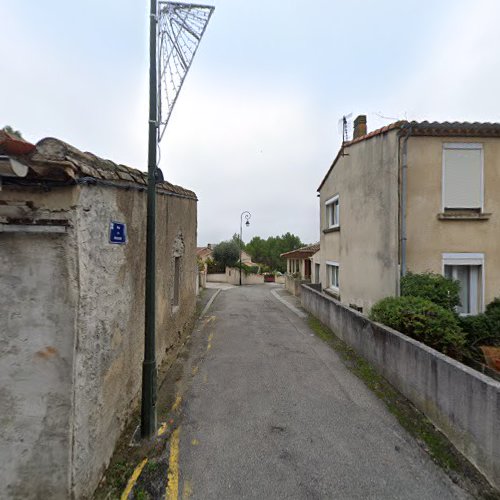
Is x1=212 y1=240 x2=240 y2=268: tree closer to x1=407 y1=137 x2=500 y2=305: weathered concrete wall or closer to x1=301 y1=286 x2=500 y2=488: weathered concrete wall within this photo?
x1=407 y1=137 x2=500 y2=305: weathered concrete wall

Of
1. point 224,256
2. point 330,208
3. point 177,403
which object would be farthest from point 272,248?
point 177,403

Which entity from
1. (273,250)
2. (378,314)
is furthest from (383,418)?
(273,250)

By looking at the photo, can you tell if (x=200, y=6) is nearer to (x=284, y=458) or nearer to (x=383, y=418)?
(x=284, y=458)

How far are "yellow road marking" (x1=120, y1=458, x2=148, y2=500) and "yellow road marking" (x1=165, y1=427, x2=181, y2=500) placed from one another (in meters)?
0.34

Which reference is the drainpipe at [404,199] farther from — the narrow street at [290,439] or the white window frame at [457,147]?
the narrow street at [290,439]

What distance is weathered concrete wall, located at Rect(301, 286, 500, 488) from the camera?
350 cm

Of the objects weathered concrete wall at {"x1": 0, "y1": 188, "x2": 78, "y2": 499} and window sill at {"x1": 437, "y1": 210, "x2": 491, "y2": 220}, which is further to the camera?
window sill at {"x1": 437, "y1": 210, "x2": 491, "y2": 220}

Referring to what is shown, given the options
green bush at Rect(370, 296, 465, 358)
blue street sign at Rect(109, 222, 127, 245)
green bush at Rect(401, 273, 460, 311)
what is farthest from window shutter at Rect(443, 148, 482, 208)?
blue street sign at Rect(109, 222, 127, 245)

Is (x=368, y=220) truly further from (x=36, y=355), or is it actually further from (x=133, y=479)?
(x=36, y=355)

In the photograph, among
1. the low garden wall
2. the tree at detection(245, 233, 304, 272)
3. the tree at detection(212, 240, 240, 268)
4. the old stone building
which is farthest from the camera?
the tree at detection(245, 233, 304, 272)

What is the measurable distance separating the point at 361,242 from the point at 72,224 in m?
8.59

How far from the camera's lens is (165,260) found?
6961 millimetres

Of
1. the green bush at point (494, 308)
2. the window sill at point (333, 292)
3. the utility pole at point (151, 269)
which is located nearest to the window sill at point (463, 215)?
the green bush at point (494, 308)

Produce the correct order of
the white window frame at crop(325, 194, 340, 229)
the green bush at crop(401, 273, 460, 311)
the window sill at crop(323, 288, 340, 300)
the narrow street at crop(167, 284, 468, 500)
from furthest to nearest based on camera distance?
the window sill at crop(323, 288, 340, 300) < the white window frame at crop(325, 194, 340, 229) < the green bush at crop(401, 273, 460, 311) < the narrow street at crop(167, 284, 468, 500)
